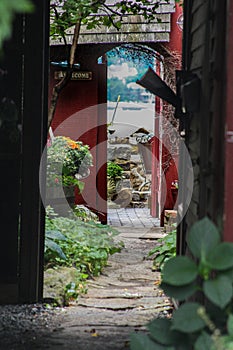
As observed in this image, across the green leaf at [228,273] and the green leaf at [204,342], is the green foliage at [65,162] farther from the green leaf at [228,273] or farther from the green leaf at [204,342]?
the green leaf at [204,342]

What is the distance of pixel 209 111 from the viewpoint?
356cm

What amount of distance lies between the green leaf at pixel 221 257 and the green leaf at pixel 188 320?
174 millimetres

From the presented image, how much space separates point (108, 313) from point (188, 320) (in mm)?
2882

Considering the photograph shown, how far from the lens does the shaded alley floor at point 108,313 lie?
4.53m

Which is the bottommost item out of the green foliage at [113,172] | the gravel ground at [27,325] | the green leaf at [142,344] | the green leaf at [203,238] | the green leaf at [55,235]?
the gravel ground at [27,325]

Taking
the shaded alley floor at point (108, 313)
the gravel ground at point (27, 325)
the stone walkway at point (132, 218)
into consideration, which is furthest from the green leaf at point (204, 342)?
the stone walkway at point (132, 218)

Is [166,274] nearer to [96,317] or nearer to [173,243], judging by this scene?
[96,317]

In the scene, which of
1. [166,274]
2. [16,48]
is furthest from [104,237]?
[166,274]

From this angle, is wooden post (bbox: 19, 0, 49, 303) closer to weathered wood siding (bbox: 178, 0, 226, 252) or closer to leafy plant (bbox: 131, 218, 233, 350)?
weathered wood siding (bbox: 178, 0, 226, 252)

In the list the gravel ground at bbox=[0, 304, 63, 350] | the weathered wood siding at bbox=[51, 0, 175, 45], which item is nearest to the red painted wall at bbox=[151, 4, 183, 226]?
the weathered wood siding at bbox=[51, 0, 175, 45]

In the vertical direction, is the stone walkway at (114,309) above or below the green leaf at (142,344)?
below

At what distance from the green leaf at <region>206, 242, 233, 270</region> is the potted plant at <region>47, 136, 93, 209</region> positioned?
6.14 metres

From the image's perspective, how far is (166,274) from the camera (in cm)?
276

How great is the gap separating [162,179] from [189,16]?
25.2 ft
